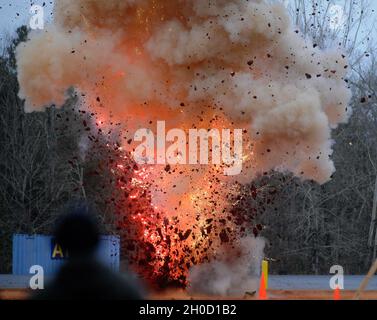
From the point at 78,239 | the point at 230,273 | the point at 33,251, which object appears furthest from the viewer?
the point at 33,251

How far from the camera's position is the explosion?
10.1 m

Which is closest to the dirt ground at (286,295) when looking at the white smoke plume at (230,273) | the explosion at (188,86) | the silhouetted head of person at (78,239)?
the white smoke plume at (230,273)

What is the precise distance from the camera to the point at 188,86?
10.4 metres

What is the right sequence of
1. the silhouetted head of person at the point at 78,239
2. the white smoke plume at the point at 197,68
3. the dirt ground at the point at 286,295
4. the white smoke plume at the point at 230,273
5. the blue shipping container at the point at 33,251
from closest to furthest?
the silhouetted head of person at the point at 78,239 → the dirt ground at the point at 286,295 → the white smoke plume at the point at 197,68 → the white smoke plume at the point at 230,273 → the blue shipping container at the point at 33,251

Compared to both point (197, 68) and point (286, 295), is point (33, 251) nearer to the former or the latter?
point (286, 295)

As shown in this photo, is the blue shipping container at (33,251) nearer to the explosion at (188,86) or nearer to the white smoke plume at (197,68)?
the explosion at (188,86)

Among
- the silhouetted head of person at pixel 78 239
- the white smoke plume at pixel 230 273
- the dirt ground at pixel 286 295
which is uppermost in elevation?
the silhouetted head of person at pixel 78 239

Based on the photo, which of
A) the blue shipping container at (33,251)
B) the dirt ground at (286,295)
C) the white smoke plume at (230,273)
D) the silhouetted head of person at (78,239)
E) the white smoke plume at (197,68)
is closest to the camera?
the silhouetted head of person at (78,239)

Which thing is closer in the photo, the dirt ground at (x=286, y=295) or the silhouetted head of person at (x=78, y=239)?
the silhouetted head of person at (x=78, y=239)

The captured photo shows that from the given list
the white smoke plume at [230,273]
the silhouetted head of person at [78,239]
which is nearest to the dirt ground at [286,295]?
the white smoke plume at [230,273]

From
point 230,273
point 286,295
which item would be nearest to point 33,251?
point 230,273

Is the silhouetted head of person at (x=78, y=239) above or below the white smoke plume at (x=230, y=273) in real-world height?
above

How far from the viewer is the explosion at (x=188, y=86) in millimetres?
10086

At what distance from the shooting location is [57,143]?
18438 millimetres
